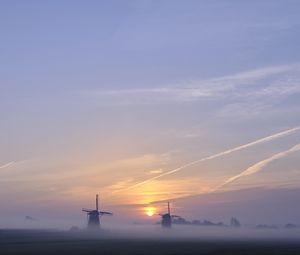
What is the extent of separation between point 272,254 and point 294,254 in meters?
3.53

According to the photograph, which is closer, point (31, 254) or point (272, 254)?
point (31, 254)

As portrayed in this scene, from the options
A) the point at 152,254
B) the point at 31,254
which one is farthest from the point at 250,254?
the point at 31,254

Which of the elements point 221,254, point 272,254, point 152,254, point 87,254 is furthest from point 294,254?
point 87,254

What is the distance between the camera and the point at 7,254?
72875mm

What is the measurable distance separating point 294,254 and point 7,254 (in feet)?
120

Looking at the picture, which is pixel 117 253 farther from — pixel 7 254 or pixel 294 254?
pixel 294 254

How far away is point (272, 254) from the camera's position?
7825 cm

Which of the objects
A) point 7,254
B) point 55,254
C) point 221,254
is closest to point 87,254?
point 55,254

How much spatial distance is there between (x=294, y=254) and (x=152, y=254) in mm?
18425

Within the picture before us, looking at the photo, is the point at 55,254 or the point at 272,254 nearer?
the point at 55,254

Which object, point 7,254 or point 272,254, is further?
point 272,254

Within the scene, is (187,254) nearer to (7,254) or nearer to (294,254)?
(294,254)

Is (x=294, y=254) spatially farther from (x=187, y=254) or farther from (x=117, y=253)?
(x=117, y=253)

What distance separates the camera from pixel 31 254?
73.1 meters
